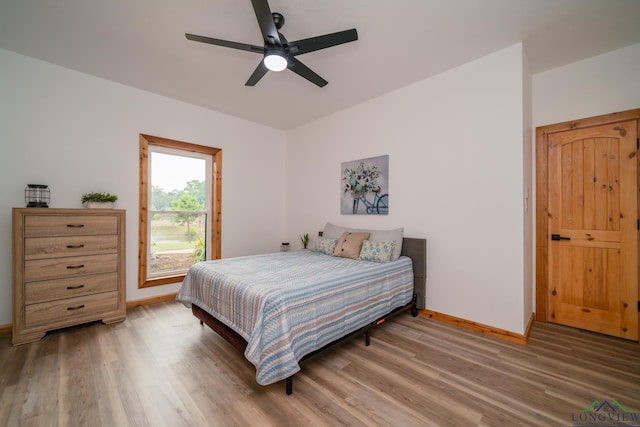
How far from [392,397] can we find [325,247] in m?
2.07

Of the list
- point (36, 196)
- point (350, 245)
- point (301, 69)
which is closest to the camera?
point (301, 69)

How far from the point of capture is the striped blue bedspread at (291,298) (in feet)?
5.48

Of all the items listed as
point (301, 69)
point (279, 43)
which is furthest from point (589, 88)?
point (279, 43)

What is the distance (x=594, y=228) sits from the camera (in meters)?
2.70

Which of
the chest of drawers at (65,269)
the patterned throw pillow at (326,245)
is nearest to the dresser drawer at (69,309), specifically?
the chest of drawers at (65,269)

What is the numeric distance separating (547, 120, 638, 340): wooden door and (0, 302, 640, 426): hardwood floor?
0.27 metres

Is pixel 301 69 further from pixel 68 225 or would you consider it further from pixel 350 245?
pixel 68 225

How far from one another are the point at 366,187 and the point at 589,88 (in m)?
2.59

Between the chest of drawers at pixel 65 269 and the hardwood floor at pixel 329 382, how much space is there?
0.21 metres

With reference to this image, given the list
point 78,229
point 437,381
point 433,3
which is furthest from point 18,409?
point 433,3

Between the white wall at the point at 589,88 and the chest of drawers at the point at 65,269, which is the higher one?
the white wall at the point at 589,88

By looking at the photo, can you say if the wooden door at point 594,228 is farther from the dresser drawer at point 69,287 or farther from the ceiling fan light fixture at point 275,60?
the dresser drawer at point 69,287

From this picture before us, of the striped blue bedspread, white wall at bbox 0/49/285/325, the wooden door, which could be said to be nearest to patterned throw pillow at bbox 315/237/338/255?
the striped blue bedspread

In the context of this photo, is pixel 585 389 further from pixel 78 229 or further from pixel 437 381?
pixel 78 229
